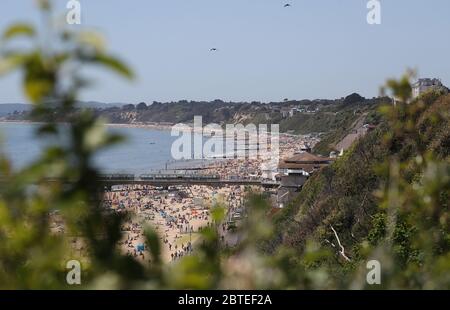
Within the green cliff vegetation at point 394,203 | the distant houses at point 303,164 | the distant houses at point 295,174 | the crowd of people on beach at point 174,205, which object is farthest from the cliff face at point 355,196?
the crowd of people on beach at point 174,205

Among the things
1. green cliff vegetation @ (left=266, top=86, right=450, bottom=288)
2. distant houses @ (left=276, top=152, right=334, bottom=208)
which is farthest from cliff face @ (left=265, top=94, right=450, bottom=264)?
distant houses @ (left=276, top=152, right=334, bottom=208)

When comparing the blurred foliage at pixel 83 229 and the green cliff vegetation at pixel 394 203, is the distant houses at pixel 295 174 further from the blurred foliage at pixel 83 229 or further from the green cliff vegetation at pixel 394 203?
the blurred foliage at pixel 83 229

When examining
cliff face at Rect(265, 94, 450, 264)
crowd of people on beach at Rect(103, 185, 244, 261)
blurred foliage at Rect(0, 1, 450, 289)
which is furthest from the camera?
crowd of people on beach at Rect(103, 185, 244, 261)

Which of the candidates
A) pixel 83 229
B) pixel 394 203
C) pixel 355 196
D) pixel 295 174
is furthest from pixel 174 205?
pixel 83 229

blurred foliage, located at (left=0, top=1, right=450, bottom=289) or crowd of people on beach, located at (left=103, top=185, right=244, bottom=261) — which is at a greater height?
blurred foliage, located at (left=0, top=1, right=450, bottom=289)

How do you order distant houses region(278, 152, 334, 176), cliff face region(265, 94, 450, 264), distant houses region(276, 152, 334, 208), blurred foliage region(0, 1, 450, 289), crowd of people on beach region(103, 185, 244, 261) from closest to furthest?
blurred foliage region(0, 1, 450, 289), cliff face region(265, 94, 450, 264), distant houses region(276, 152, 334, 208), distant houses region(278, 152, 334, 176), crowd of people on beach region(103, 185, 244, 261)

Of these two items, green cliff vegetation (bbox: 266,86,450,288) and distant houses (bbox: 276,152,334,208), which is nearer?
green cliff vegetation (bbox: 266,86,450,288)

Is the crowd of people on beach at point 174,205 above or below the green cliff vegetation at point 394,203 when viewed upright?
below

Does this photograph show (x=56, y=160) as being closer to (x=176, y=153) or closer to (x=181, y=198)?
(x=181, y=198)

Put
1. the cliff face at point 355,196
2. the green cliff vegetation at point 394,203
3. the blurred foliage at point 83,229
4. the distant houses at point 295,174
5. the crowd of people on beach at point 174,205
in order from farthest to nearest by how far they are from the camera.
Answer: the crowd of people on beach at point 174,205 → the distant houses at point 295,174 → the cliff face at point 355,196 → the green cliff vegetation at point 394,203 → the blurred foliage at point 83,229

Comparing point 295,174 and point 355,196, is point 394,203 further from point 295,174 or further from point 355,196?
point 295,174

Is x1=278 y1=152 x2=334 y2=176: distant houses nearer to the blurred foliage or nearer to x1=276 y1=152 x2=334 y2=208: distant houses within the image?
x1=276 y1=152 x2=334 y2=208: distant houses
